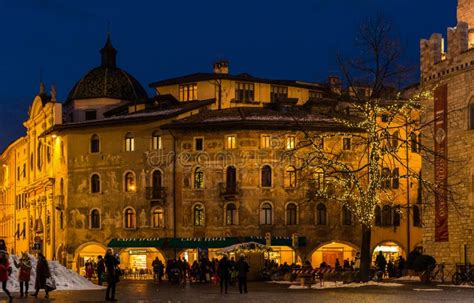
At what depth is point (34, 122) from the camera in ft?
253

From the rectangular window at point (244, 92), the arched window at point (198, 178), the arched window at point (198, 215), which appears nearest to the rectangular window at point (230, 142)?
the arched window at point (198, 178)

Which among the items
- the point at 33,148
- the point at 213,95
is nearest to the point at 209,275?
the point at 213,95

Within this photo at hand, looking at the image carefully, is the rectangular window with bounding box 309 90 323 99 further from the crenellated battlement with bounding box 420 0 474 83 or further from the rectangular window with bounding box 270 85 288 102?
the crenellated battlement with bounding box 420 0 474 83

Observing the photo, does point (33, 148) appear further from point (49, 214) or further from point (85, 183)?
point (85, 183)

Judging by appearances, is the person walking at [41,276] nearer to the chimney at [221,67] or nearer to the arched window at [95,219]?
the arched window at [95,219]

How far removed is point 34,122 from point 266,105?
20136mm

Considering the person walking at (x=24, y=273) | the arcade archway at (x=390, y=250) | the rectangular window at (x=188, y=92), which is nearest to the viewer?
the person walking at (x=24, y=273)

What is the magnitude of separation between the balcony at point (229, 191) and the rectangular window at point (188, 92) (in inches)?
401

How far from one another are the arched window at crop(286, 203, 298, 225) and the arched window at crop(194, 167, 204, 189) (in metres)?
5.43

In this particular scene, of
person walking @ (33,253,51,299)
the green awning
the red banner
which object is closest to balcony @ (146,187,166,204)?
the green awning

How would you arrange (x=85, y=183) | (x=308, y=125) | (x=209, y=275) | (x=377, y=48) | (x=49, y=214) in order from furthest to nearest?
(x=49, y=214) < (x=85, y=183) < (x=308, y=125) < (x=209, y=275) < (x=377, y=48)

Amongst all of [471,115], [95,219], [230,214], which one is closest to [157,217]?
[95,219]

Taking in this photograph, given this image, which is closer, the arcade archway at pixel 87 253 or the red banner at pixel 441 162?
the red banner at pixel 441 162

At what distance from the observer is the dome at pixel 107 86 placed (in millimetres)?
73375
